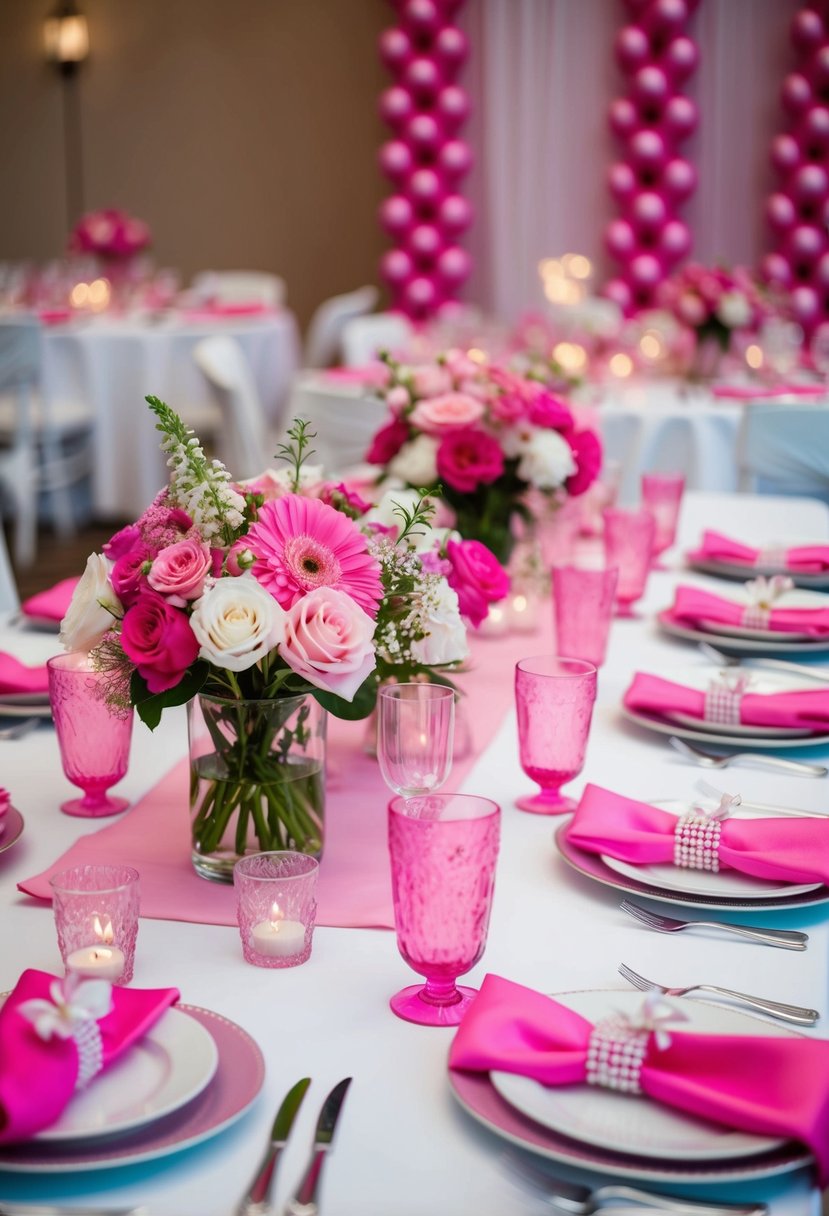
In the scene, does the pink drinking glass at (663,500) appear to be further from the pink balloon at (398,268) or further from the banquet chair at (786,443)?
the pink balloon at (398,268)

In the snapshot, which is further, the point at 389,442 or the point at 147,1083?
the point at 389,442

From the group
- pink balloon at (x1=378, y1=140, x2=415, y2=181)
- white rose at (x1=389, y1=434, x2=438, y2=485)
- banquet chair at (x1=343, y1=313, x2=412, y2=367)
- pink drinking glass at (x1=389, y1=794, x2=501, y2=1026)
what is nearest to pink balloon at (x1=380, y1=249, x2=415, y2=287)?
pink balloon at (x1=378, y1=140, x2=415, y2=181)

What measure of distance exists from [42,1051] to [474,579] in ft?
2.32

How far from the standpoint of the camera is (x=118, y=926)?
3.12ft

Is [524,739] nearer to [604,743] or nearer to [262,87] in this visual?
[604,743]

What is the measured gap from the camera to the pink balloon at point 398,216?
710cm

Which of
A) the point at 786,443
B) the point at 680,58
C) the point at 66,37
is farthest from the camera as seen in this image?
the point at 66,37

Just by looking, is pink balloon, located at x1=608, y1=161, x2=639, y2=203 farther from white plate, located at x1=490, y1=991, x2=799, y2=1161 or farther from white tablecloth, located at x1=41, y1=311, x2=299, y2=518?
white plate, located at x1=490, y1=991, x2=799, y2=1161

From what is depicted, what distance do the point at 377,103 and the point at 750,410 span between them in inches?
219

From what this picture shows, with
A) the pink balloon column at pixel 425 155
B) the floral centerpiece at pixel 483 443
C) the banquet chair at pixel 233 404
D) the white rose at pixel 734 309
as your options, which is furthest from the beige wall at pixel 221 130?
the floral centerpiece at pixel 483 443

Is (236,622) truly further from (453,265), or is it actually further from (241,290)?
(241,290)

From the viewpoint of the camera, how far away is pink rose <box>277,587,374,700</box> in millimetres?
1012

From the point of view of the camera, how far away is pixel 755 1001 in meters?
0.92

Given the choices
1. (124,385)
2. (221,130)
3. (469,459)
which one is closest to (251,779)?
(469,459)
